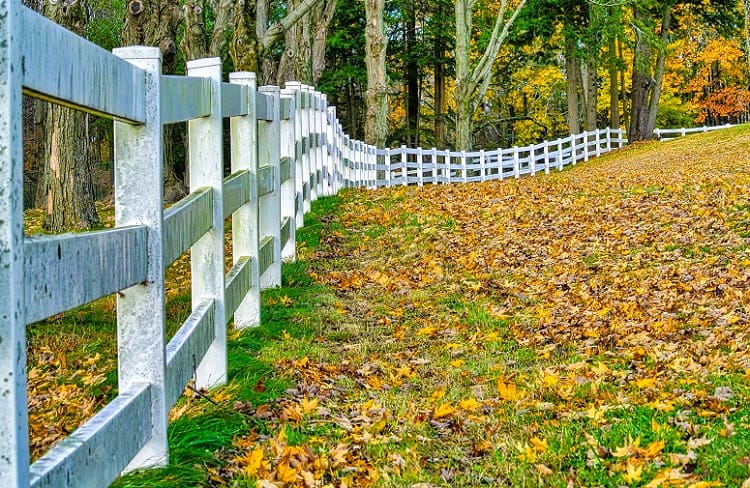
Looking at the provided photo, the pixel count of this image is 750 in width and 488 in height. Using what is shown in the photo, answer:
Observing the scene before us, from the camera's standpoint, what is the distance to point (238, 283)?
20.1 feet

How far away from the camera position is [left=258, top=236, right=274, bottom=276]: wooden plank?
7413mm

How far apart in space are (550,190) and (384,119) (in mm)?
10484

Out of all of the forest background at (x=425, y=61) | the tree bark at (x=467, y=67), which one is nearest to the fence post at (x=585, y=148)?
the forest background at (x=425, y=61)

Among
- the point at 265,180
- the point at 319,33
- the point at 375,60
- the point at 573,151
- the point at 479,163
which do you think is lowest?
the point at 265,180

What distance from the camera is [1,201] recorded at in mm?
2072

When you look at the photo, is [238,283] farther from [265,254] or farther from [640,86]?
[640,86]

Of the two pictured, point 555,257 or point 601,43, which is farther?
point 601,43

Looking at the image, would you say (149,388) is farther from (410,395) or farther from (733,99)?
(733,99)

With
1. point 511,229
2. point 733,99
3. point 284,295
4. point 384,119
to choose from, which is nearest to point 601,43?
point 384,119

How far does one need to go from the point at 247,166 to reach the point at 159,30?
13.2m

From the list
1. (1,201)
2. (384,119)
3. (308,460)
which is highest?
(384,119)

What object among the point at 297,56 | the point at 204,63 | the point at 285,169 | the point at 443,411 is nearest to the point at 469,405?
the point at 443,411

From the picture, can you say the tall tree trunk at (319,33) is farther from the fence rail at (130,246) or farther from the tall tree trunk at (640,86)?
the fence rail at (130,246)

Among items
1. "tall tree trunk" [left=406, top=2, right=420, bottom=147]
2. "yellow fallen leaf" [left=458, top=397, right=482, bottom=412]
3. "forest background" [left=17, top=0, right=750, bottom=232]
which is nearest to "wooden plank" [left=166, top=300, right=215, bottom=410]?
"yellow fallen leaf" [left=458, top=397, right=482, bottom=412]
